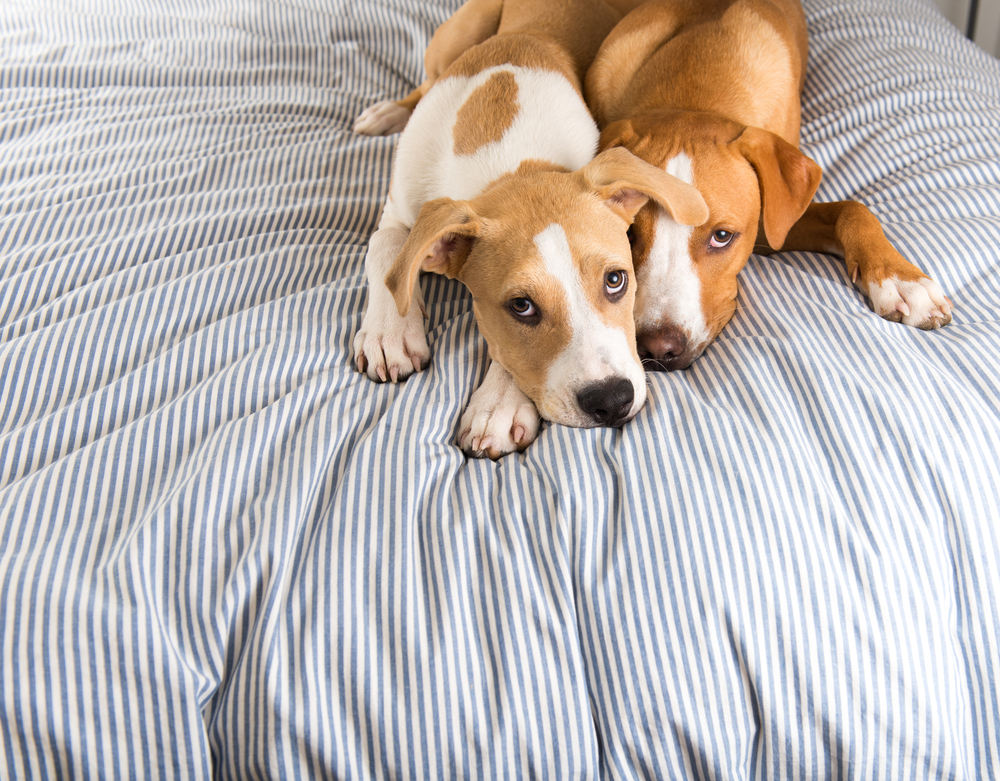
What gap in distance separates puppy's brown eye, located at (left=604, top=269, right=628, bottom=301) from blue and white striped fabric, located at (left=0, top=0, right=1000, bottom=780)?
0.95 ft

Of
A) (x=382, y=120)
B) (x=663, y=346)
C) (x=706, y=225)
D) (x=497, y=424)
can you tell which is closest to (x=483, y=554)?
(x=497, y=424)

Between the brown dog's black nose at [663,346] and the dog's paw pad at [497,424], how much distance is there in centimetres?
41

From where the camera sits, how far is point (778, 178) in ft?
6.99

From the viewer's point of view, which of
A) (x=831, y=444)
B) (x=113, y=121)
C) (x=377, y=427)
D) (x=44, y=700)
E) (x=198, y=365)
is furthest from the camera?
(x=113, y=121)

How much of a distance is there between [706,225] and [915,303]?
1.99 feet

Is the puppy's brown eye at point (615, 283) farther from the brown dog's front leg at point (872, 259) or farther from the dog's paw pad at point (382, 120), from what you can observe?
the dog's paw pad at point (382, 120)

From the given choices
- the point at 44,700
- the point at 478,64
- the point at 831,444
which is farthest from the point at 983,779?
the point at 478,64

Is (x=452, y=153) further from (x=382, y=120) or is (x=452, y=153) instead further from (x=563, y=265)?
(x=382, y=120)

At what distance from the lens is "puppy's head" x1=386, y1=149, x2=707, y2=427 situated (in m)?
1.77

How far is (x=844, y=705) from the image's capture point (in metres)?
1.26

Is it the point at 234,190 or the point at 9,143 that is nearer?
the point at 234,190

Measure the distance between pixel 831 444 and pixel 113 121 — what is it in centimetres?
318

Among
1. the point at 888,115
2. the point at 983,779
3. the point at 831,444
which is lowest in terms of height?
the point at 983,779

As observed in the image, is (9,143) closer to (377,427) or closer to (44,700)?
(377,427)
